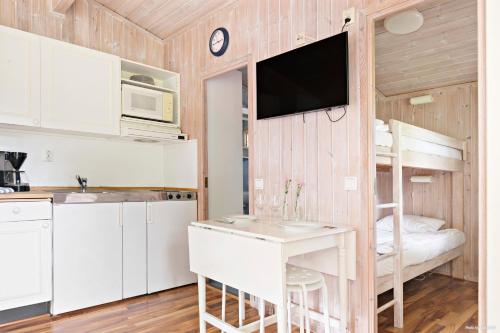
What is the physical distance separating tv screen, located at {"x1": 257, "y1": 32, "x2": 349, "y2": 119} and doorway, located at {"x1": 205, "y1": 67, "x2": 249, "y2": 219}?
858mm

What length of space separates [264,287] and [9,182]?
2282 mm

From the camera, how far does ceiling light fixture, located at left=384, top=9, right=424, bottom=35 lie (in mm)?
2383

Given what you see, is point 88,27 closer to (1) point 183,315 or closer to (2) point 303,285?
(1) point 183,315

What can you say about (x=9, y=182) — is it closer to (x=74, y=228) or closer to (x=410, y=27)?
(x=74, y=228)

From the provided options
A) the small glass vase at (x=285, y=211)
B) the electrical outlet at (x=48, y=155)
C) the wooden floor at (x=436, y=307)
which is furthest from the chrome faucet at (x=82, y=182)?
the wooden floor at (x=436, y=307)

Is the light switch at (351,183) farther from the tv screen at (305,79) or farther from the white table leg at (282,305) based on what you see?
the white table leg at (282,305)

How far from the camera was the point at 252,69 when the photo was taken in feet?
9.27

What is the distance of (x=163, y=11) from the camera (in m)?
3.38

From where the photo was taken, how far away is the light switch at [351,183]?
2.14m

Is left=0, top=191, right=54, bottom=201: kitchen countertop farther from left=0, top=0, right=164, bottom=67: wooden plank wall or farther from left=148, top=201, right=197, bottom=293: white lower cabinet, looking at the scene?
left=0, top=0, right=164, bottom=67: wooden plank wall

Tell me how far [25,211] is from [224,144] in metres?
1.84

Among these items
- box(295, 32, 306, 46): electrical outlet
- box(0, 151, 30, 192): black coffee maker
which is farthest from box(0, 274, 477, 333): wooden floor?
box(295, 32, 306, 46): electrical outlet

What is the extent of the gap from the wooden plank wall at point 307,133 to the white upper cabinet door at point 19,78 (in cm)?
142

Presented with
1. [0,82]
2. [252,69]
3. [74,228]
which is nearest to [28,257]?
[74,228]
